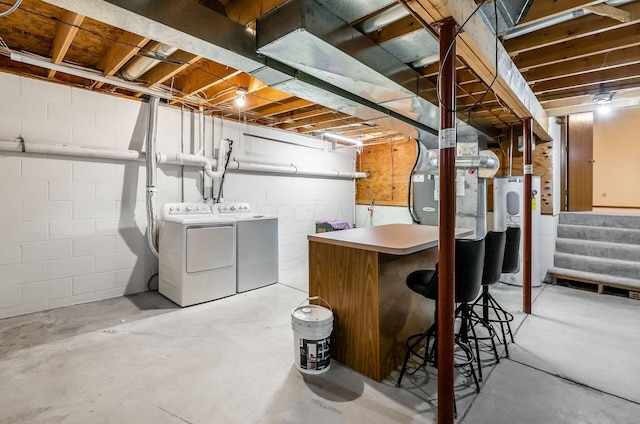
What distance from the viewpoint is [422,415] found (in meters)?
1.85

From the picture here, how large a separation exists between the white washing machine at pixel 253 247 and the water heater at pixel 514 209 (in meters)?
3.41

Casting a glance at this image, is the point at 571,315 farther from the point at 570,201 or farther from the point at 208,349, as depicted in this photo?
the point at 208,349

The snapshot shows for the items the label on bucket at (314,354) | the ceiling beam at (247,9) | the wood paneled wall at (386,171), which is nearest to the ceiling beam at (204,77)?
the ceiling beam at (247,9)

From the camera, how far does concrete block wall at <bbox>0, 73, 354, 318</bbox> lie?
3252mm

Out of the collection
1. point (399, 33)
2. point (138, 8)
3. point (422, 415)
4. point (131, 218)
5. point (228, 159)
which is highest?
point (399, 33)

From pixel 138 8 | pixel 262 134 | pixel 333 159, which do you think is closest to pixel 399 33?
pixel 138 8

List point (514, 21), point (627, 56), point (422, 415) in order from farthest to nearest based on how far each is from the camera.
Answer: point (627, 56), point (514, 21), point (422, 415)

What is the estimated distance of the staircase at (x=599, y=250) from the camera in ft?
13.9

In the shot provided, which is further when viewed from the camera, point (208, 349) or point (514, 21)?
point (208, 349)

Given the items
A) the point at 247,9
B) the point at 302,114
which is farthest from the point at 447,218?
the point at 302,114

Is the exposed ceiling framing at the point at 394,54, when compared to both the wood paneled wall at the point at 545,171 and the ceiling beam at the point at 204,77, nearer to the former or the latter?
the ceiling beam at the point at 204,77

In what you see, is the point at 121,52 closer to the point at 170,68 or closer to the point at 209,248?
the point at 170,68

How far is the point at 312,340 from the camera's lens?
222 centimetres

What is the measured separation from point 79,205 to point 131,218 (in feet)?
1.83
